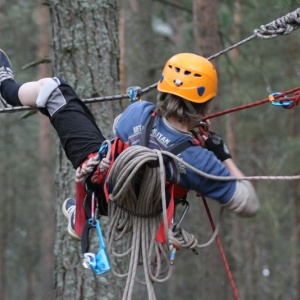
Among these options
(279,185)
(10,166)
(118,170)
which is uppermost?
(10,166)

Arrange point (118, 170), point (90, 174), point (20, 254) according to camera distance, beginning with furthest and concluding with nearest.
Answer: point (20, 254) → point (90, 174) → point (118, 170)

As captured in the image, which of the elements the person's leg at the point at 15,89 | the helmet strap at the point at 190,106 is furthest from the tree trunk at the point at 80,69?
the helmet strap at the point at 190,106

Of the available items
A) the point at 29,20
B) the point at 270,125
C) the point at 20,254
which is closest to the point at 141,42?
the point at 29,20

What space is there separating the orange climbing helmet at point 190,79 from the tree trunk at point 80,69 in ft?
6.02

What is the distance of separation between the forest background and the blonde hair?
5.20ft

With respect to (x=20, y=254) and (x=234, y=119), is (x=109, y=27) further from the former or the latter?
(x=20, y=254)

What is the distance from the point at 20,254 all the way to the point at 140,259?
16938mm

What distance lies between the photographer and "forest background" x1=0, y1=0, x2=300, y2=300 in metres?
5.74

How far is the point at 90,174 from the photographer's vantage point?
4125 millimetres

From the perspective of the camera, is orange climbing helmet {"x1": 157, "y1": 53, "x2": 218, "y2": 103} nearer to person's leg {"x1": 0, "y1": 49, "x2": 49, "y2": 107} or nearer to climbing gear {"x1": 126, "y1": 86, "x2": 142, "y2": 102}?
climbing gear {"x1": 126, "y1": 86, "x2": 142, "y2": 102}

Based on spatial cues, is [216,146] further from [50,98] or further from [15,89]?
[15,89]

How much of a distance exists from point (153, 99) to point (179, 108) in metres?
8.31

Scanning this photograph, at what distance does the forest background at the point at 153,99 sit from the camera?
5742 mm

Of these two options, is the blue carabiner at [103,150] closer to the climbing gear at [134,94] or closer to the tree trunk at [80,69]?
the climbing gear at [134,94]
